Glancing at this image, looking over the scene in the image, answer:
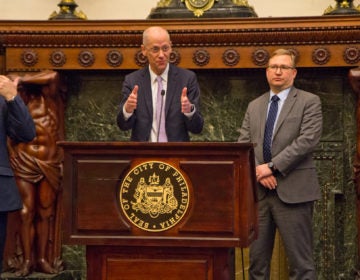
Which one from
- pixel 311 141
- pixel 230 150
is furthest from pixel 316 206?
pixel 230 150

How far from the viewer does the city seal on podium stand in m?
3.57

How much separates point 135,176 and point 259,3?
325 centimetres

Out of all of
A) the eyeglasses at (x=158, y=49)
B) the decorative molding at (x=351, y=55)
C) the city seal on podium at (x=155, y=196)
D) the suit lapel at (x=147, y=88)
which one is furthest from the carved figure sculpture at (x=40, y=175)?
the city seal on podium at (x=155, y=196)

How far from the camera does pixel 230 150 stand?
3.59 metres

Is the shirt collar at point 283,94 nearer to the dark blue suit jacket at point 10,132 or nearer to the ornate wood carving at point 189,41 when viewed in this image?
the ornate wood carving at point 189,41

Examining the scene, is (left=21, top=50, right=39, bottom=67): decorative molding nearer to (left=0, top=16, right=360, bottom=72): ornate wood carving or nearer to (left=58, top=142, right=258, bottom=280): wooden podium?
(left=0, top=16, right=360, bottom=72): ornate wood carving

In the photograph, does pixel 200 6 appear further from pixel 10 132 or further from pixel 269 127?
pixel 10 132

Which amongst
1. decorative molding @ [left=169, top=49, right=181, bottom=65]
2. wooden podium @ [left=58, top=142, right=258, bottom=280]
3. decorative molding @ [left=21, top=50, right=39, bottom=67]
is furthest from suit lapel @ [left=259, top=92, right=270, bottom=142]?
decorative molding @ [left=21, top=50, right=39, bottom=67]

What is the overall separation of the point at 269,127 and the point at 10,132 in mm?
1435

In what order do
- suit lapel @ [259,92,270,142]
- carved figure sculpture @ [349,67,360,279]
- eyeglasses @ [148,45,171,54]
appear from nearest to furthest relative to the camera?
eyeglasses @ [148,45,171,54], suit lapel @ [259,92,270,142], carved figure sculpture @ [349,67,360,279]

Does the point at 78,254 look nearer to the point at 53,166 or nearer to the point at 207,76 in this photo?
the point at 53,166

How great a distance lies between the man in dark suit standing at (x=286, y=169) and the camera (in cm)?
476

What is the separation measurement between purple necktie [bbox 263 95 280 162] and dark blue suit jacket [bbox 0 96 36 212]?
130 centimetres

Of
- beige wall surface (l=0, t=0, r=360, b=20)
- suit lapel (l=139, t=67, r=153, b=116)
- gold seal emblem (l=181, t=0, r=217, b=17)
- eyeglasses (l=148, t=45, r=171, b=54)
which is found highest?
beige wall surface (l=0, t=0, r=360, b=20)
